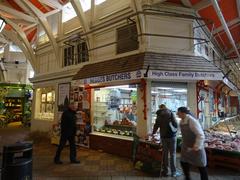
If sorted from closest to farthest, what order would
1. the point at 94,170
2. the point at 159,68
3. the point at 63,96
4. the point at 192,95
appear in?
the point at 94,170 < the point at 159,68 < the point at 192,95 < the point at 63,96

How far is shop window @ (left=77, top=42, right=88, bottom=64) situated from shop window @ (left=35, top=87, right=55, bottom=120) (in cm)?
295

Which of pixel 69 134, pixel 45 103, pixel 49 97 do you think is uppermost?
pixel 49 97

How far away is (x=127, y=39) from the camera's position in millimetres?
7992

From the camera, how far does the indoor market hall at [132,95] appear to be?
18.1ft

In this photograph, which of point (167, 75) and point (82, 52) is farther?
point (82, 52)

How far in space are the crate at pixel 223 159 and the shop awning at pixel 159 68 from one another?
7.41 ft

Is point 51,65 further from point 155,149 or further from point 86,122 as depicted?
point 155,149

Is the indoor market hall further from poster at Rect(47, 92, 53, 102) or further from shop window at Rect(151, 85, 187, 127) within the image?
poster at Rect(47, 92, 53, 102)

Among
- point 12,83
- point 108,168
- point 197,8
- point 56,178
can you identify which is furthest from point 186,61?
point 12,83

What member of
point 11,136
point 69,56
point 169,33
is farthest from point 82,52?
point 11,136

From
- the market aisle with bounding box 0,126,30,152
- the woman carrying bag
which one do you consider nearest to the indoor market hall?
the woman carrying bag

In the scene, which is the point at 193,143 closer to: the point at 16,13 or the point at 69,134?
the point at 69,134

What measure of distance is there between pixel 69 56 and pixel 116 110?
13.2 feet

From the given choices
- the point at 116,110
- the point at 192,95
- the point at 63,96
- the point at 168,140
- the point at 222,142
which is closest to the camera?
the point at 168,140
